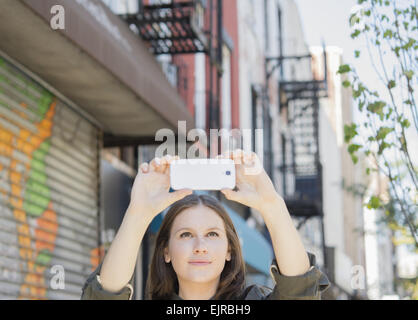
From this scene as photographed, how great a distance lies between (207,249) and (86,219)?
311 inches

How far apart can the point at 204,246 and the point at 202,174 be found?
0.22 meters

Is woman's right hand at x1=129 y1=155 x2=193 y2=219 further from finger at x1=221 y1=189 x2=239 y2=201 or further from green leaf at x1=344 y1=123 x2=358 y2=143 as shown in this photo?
green leaf at x1=344 y1=123 x2=358 y2=143

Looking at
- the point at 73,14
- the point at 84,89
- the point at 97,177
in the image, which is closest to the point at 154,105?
the point at 84,89

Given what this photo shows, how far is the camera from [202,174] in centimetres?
217

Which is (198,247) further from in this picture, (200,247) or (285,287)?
(285,287)

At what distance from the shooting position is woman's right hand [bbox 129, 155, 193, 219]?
6.52ft

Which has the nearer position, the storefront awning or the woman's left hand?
the woman's left hand

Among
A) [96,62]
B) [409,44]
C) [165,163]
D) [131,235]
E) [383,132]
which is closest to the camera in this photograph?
[131,235]

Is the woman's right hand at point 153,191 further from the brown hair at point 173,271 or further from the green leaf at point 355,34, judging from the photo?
the green leaf at point 355,34

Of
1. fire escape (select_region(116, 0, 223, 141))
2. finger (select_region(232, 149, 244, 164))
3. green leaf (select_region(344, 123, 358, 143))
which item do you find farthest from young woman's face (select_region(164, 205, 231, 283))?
fire escape (select_region(116, 0, 223, 141))

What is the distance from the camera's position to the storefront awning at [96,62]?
6668 millimetres

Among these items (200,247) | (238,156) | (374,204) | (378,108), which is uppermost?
(378,108)

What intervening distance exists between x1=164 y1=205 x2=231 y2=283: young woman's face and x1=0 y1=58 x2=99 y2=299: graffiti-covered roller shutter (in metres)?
5.35

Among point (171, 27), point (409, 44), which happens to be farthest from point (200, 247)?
point (171, 27)
